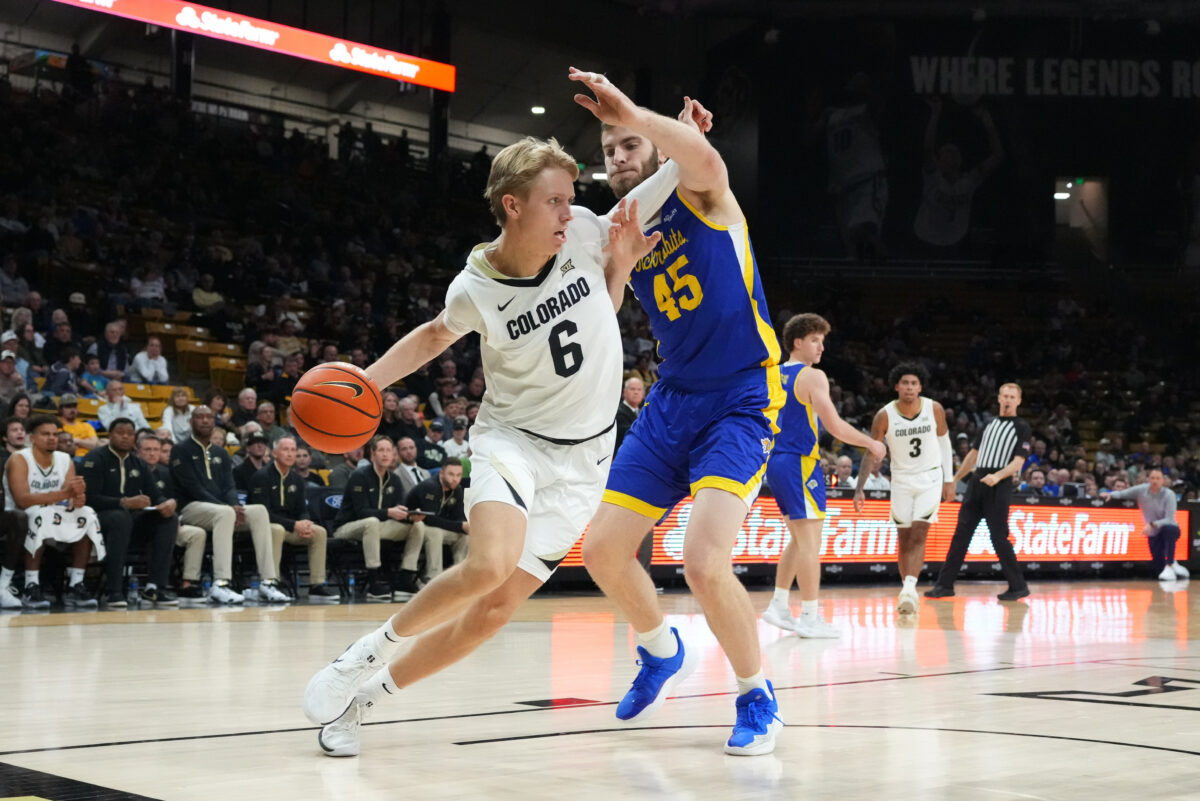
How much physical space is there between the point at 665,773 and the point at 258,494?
8117 mm

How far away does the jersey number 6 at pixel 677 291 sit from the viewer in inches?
171

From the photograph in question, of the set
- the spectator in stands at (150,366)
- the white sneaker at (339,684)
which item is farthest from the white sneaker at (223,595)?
the white sneaker at (339,684)

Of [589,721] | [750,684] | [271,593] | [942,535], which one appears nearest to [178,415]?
[271,593]

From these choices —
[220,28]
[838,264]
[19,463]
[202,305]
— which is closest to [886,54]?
[838,264]

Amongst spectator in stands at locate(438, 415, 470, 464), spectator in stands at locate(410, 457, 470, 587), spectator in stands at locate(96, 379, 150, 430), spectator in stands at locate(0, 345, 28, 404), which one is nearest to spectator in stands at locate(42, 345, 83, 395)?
spectator in stands at locate(96, 379, 150, 430)

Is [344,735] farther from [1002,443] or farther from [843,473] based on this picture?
[843,473]

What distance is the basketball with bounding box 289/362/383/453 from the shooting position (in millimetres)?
3801

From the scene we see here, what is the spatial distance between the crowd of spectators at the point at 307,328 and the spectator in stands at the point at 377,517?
3cm

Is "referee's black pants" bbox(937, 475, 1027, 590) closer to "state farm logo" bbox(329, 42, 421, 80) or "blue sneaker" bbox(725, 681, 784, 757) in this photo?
"blue sneaker" bbox(725, 681, 784, 757)

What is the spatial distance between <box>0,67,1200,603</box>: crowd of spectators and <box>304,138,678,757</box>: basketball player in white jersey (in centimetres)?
27

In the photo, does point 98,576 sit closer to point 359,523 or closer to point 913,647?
point 359,523

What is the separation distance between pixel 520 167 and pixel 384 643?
149 centimetres

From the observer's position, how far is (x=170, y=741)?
12.8ft

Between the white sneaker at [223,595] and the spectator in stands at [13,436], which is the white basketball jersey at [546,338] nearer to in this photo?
the white sneaker at [223,595]
